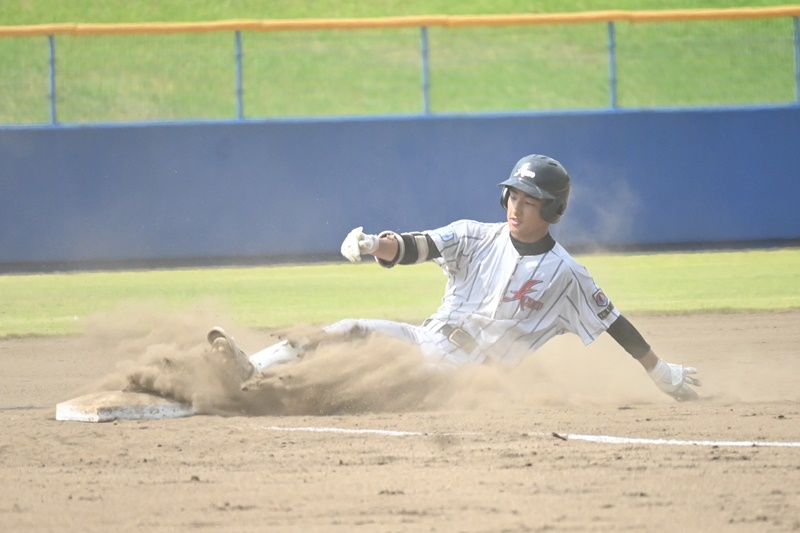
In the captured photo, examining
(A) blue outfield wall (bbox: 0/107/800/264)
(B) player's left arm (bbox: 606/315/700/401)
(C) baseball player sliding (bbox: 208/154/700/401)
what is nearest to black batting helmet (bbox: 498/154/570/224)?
(C) baseball player sliding (bbox: 208/154/700/401)

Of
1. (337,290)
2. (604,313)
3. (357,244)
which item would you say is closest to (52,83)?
(337,290)

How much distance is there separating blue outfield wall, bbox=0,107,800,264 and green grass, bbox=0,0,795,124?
2403 mm

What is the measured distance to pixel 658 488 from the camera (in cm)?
431

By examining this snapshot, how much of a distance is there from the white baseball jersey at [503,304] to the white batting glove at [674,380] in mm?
359

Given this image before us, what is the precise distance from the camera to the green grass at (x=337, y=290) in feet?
33.7

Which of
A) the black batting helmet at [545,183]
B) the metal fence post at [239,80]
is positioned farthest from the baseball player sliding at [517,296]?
the metal fence post at [239,80]

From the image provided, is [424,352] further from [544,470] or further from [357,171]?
[357,171]

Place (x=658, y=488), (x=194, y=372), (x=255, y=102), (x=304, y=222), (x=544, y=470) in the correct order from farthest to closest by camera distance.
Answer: (x=255, y=102) < (x=304, y=222) < (x=194, y=372) < (x=544, y=470) < (x=658, y=488)

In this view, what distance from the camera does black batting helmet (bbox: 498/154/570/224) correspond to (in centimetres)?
604

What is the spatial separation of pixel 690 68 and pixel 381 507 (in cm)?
1801

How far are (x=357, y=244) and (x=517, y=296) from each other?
1.00 meters

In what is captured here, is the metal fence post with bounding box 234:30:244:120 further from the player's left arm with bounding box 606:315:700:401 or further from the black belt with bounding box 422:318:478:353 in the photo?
the player's left arm with bounding box 606:315:700:401

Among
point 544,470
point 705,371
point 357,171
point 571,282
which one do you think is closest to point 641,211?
Answer: point 357,171

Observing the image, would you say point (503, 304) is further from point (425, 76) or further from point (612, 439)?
point (425, 76)
